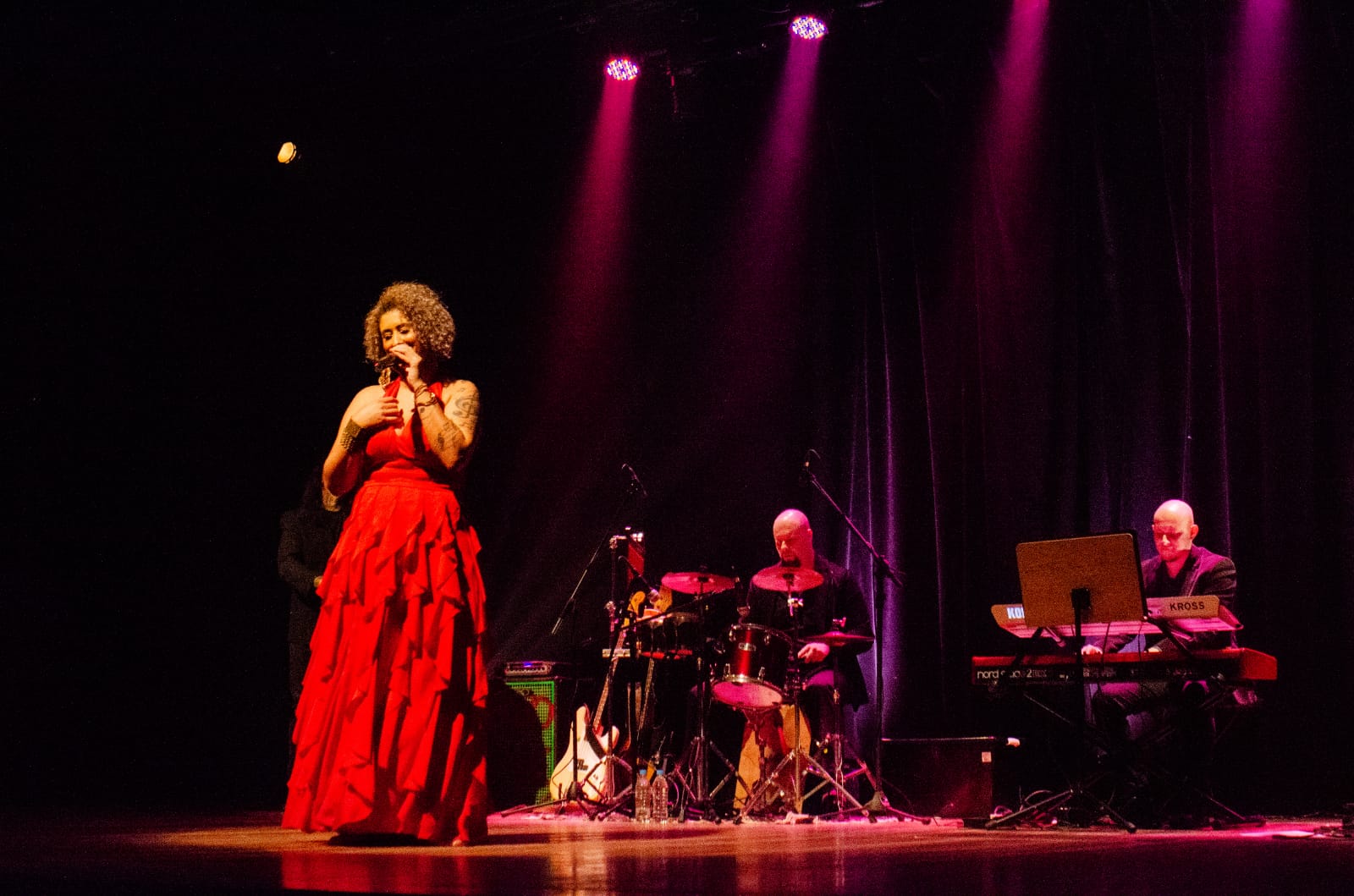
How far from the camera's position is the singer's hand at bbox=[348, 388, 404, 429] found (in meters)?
3.55

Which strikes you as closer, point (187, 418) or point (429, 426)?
point (429, 426)

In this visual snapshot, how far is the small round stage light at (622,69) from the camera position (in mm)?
8122

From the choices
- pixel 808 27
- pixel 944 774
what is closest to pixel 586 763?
pixel 944 774

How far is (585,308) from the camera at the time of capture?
8.24m

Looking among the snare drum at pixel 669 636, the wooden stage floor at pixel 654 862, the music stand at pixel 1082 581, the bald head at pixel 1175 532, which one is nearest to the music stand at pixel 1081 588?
the music stand at pixel 1082 581

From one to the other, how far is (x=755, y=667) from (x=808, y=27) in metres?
4.11

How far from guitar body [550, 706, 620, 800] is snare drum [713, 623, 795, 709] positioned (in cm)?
85

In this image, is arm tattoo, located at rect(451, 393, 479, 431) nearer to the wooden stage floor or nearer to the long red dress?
the long red dress

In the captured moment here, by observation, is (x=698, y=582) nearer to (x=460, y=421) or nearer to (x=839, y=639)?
(x=839, y=639)

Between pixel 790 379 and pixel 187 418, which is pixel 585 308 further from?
pixel 187 418

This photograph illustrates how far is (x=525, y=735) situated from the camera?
7.27 metres

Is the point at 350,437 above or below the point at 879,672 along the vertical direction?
above

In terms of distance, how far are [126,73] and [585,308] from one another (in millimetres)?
3063

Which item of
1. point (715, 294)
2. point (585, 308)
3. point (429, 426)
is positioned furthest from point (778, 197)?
point (429, 426)
